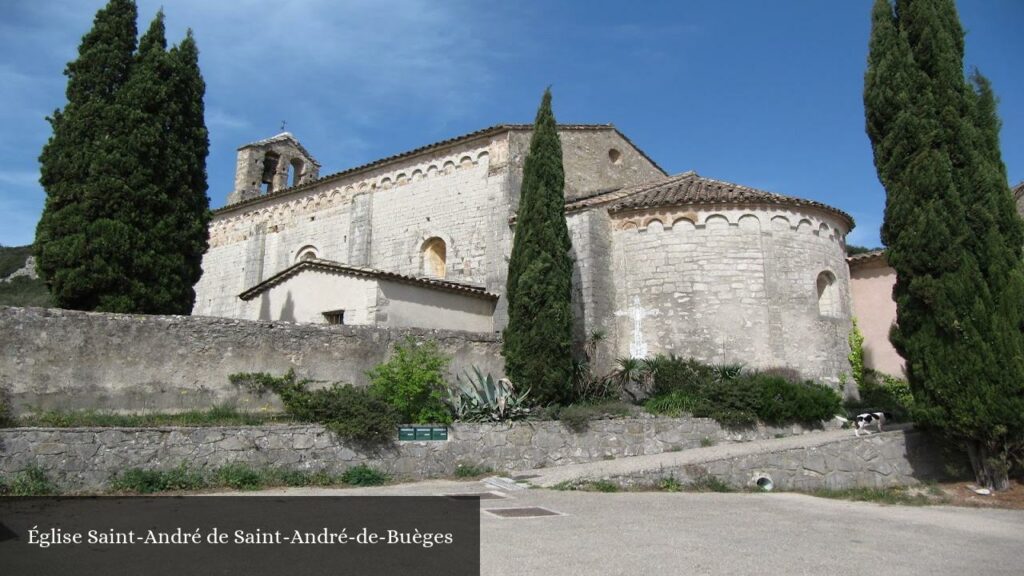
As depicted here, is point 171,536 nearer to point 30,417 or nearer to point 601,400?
point 30,417

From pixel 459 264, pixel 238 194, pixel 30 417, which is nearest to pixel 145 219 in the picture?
pixel 30 417

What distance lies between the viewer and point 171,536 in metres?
6.76

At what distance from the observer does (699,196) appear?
1688 centimetres

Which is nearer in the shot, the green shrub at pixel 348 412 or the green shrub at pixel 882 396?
the green shrub at pixel 348 412

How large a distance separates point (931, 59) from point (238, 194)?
84.1 feet

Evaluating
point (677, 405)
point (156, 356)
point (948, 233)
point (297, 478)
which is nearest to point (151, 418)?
point (156, 356)

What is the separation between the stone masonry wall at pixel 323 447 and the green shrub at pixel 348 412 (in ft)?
0.80

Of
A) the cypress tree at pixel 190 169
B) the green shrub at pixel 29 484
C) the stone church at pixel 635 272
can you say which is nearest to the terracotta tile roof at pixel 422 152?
the stone church at pixel 635 272

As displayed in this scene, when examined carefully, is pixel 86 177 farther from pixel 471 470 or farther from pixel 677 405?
pixel 677 405

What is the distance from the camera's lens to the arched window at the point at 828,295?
1714 centimetres

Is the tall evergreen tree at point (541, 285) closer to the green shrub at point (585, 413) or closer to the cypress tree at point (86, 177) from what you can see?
the green shrub at point (585, 413)

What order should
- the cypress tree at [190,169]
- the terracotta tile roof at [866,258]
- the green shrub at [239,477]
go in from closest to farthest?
1. the green shrub at [239,477]
2. the cypress tree at [190,169]
3. the terracotta tile roof at [866,258]

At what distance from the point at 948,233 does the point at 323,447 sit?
37.0 ft

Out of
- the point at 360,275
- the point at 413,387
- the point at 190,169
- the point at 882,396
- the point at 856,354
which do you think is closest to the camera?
the point at 413,387
